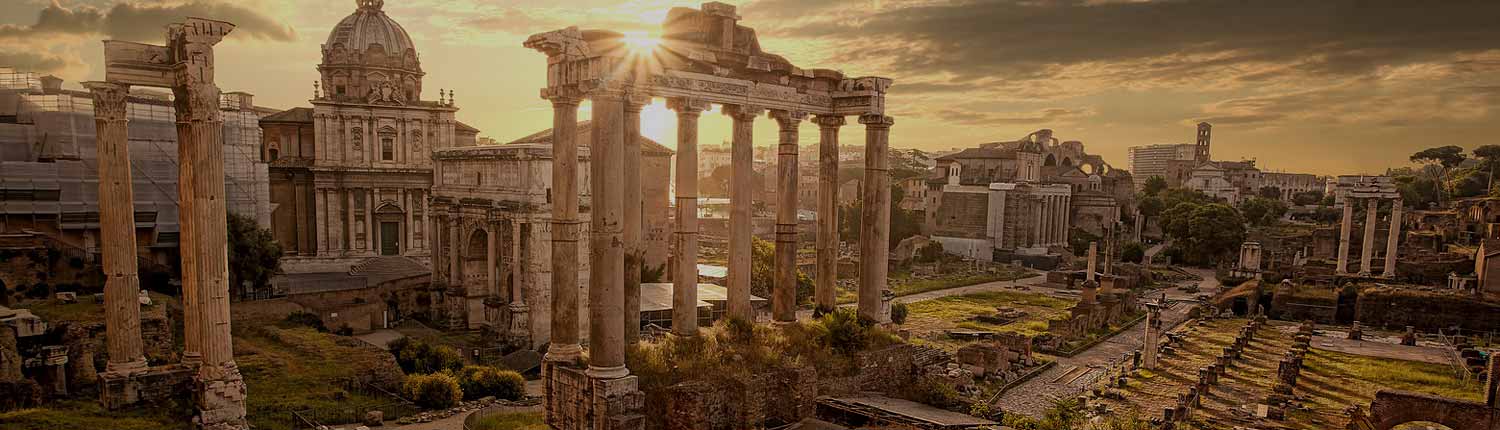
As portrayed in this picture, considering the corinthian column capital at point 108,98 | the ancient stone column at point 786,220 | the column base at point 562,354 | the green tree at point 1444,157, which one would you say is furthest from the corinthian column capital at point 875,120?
the green tree at point 1444,157

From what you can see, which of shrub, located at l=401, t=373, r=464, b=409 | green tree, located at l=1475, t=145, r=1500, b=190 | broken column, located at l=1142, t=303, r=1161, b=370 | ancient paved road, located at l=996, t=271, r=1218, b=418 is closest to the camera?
shrub, located at l=401, t=373, r=464, b=409

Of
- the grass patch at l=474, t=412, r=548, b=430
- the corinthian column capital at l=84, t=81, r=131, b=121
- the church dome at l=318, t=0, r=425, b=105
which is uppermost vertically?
the church dome at l=318, t=0, r=425, b=105

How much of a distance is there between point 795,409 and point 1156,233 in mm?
74476

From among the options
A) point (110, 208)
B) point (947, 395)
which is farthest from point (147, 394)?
point (947, 395)

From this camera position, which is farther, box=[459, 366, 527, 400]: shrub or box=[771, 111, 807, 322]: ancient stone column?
box=[459, 366, 527, 400]: shrub

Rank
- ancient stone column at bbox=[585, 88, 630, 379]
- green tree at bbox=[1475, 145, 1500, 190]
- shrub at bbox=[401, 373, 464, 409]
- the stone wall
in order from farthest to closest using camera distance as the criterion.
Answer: green tree at bbox=[1475, 145, 1500, 190]
the stone wall
shrub at bbox=[401, 373, 464, 409]
ancient stone column at bbox=[585, 88, 630, 379]

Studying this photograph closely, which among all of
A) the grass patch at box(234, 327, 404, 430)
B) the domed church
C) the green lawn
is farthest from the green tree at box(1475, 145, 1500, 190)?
the grass patch at box(234, 327, 404, 430)

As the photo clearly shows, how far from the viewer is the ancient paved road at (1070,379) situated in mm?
23141

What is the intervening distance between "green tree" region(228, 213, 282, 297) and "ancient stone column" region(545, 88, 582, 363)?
20.8 m

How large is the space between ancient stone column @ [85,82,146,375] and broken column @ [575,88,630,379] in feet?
31.0

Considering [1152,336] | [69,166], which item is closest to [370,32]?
[69,166]

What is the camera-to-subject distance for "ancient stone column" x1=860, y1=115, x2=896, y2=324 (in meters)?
15.1

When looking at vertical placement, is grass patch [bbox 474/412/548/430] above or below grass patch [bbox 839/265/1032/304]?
above

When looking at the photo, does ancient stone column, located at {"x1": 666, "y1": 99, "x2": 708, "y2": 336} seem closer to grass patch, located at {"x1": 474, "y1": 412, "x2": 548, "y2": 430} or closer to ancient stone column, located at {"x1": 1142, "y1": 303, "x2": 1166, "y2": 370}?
grass patch, located at {"x1": 474, "y1": 412, "x2": 548, "y2": 430}
